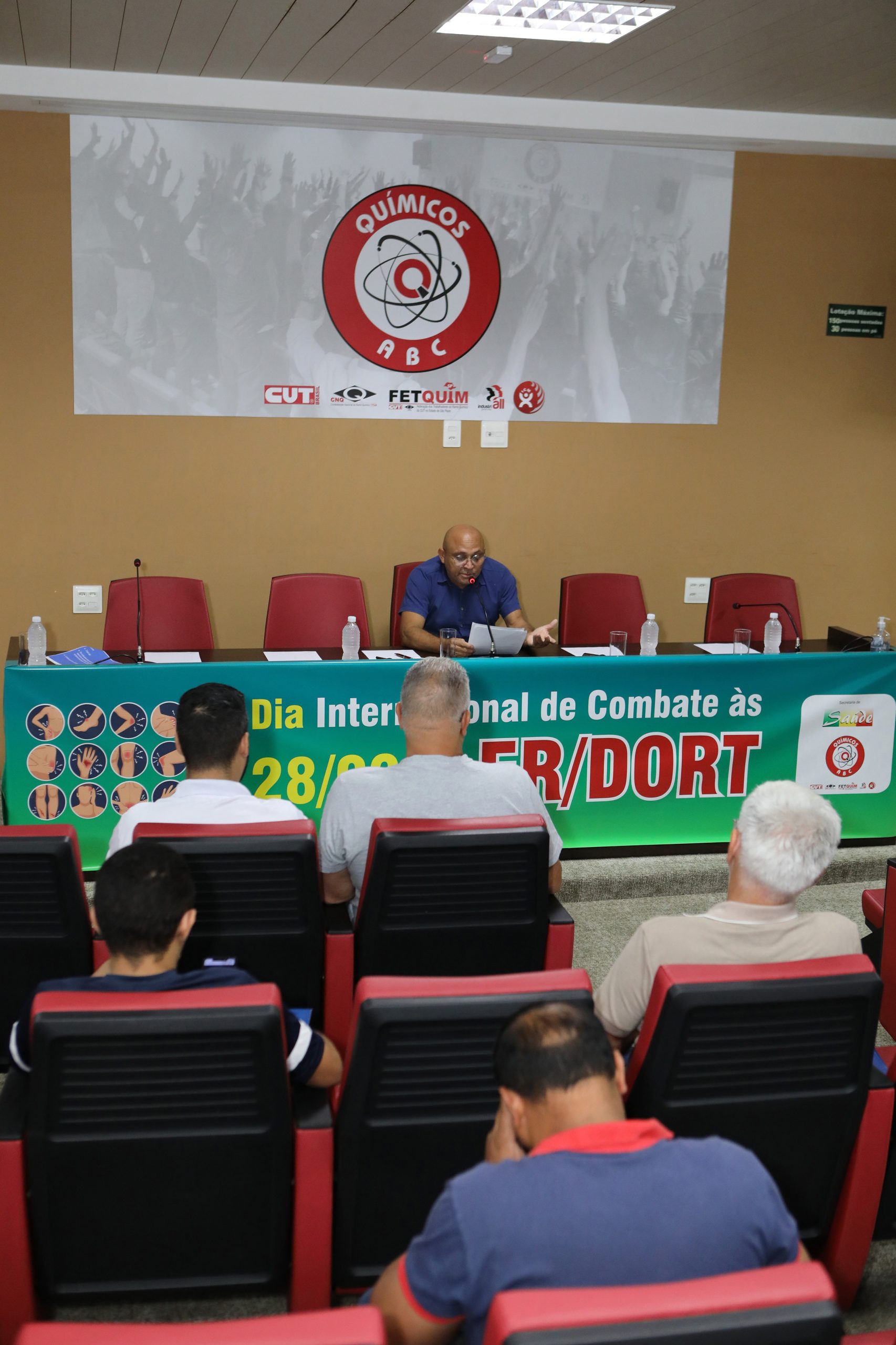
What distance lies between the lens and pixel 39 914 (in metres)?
2.35

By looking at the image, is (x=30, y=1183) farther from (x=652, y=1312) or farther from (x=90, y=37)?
(x=90, y=37)

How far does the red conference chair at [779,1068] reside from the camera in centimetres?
177

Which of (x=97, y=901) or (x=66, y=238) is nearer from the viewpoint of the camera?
(x=97, y=901)

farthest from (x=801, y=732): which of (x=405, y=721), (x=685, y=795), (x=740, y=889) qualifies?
(x=740, y=889)

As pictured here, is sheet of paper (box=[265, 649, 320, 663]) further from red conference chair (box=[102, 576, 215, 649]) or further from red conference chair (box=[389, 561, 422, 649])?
red conference chair (box=[389, 561, 422, 649])

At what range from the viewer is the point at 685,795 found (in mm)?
4152

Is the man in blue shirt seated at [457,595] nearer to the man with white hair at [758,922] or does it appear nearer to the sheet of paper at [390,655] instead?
the sheet of paper at [390,655]

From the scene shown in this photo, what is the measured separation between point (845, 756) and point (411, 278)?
125 inches

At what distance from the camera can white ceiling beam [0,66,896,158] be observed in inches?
203

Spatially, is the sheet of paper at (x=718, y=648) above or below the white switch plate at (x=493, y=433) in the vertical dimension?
below

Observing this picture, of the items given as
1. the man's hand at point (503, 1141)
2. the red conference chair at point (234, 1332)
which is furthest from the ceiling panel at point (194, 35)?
the red conference chair at point (234, 1332)

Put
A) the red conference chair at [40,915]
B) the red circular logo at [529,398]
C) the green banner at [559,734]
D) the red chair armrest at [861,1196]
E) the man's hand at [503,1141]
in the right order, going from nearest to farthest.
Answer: the man's hand at [503,1141] < the red chair armrest at [861,1196] < the red conference chair at [40,915] < the green banner at [559,734] < the red circular logo at [529,398]

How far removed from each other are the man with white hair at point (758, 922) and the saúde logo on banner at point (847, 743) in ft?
6.84

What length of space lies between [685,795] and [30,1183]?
2845 millimetres
